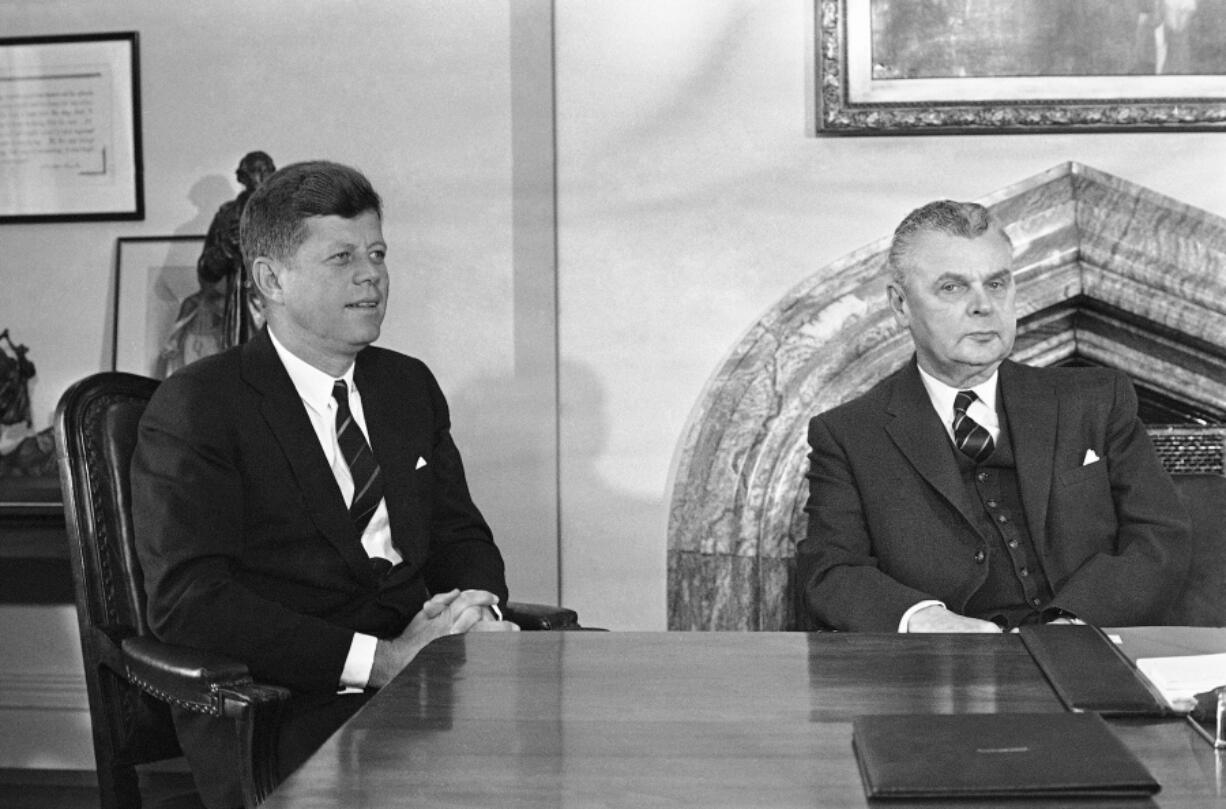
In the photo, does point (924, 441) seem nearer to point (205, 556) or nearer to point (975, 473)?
point (975, 473)

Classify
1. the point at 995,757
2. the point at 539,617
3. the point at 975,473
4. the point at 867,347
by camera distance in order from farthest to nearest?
1. the point at 867,347
2. the point at 975,473
3. the point at 539,617
4. the point at 995,757

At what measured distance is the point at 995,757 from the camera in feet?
4.93

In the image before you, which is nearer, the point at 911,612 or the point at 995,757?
the point at 995,757

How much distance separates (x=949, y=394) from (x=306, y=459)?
135 cm

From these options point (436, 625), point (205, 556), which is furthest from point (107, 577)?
point (436, 625)

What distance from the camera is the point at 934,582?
2.97 m

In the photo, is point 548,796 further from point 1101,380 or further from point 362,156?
point 362,156

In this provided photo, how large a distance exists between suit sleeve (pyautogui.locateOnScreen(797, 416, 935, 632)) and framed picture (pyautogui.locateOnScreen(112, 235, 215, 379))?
186 centimetres

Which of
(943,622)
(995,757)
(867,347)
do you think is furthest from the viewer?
(867,347)

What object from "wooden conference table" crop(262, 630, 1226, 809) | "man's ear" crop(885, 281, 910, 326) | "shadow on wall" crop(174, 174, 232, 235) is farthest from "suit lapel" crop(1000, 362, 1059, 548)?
"shadow on wall" crop(174, 174, 232, 235)

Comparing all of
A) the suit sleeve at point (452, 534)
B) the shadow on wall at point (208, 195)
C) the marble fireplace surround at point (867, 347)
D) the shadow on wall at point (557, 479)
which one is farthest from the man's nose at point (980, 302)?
the shadow on wall at point (208, 195)

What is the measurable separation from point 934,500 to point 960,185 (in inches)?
45.7

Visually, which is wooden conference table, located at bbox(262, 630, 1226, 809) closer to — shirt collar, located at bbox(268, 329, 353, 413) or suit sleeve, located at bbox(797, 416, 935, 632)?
suit sleeve, located at bbox(797, 416, 935, 632)

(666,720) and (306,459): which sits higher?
(306,459)
